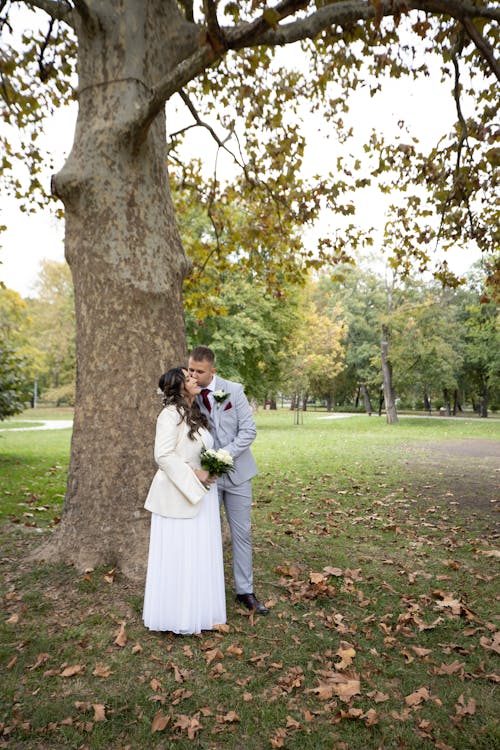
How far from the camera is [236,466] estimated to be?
471 centimetres

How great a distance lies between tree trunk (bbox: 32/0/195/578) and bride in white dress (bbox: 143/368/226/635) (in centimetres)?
95

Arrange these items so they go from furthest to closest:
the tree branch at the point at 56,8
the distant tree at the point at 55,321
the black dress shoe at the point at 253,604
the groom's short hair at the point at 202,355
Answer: the distant tree at the point at 55,321
the tree branch at the point at 56,8
the black dress shoe at the point at 253,604
the groom's short hair at the point at 202,355

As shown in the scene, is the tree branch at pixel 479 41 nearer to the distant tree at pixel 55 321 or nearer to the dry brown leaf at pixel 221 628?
the dry brown leaf at pixel 221 628

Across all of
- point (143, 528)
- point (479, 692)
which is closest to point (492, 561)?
point (479, 692)

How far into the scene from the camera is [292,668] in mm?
3844

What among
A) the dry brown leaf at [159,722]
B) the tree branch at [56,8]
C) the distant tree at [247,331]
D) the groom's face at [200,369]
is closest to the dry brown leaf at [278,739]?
the dry brown leaf at [159,722]

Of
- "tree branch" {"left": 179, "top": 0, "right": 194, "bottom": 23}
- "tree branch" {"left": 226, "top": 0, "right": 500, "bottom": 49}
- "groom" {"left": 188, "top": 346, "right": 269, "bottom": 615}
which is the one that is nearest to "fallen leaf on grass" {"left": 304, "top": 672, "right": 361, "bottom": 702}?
"groom" {"left": 188, "top": 346, "right": 269, "bottom": 615}

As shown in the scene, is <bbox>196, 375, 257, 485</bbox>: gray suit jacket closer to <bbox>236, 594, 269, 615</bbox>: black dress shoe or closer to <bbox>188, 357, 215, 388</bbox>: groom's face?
<bbox>188, 357, 215, 388</bbox>: groom's face

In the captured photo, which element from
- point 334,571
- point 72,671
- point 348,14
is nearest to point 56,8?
point 348,14

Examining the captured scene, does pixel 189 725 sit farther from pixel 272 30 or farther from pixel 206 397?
pixel 272 30

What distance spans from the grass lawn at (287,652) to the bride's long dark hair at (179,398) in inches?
69.7

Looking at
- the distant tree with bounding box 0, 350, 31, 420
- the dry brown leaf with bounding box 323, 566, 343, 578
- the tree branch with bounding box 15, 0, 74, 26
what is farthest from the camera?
the distant tree with bounding box 0, 350, 31, 420

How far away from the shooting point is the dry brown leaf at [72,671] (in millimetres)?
3693

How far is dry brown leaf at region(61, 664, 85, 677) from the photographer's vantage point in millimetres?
3693
